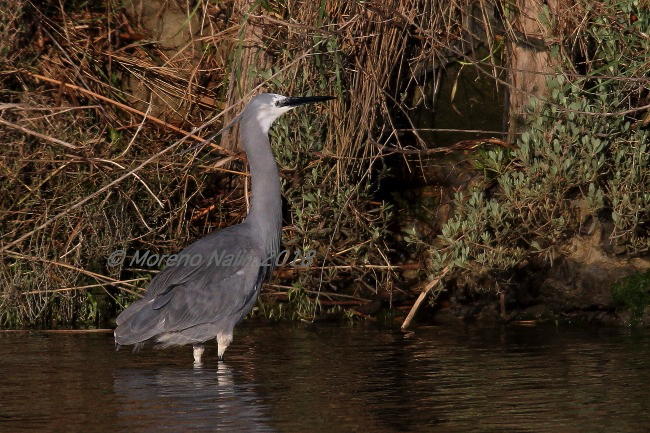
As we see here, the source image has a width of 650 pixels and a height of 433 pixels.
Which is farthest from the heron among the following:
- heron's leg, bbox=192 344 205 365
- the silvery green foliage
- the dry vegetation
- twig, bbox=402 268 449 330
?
the silvery green foliage

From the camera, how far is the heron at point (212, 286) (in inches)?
266

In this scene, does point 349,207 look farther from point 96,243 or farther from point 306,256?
point 96,243

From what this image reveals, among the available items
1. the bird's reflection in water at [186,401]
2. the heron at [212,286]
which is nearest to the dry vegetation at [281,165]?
the heron at [212,286]

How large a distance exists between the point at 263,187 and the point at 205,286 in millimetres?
799

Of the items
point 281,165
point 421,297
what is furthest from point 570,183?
point 281,165

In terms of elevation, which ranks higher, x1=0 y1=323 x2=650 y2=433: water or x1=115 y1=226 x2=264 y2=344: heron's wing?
x1=115 y1=226 x2=264 y2=344: heron's wing

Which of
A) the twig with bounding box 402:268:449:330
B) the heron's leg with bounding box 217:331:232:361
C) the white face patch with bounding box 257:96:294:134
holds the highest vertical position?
the white face patch with bounding box 257:96:294:134

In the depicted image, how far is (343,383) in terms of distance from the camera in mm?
5855

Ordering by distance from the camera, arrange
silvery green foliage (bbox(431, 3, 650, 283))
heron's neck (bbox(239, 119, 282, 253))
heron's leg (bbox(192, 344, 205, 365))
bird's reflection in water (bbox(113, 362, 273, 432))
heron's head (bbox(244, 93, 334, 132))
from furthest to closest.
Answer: silvery green foliage (bbox(431, 3, 650, 283))
heron's head (bbox(244, 93, 334, 132))
heron's neck (bbox(239, 119, 282, 253))
heron's leg (bbox(192, 344, 205, 365))
bird's reflection in water (bbox(113, 362, 273, 432))

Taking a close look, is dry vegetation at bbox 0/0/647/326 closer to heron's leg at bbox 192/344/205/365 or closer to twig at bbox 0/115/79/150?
twig at bbox 0/115/79/150

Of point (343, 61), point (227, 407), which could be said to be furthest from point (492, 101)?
point (227, 407)

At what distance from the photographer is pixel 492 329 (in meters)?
7.89

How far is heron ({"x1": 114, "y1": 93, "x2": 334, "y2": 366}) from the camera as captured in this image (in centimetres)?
676

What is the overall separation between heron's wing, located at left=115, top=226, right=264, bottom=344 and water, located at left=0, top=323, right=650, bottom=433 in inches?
12.5
